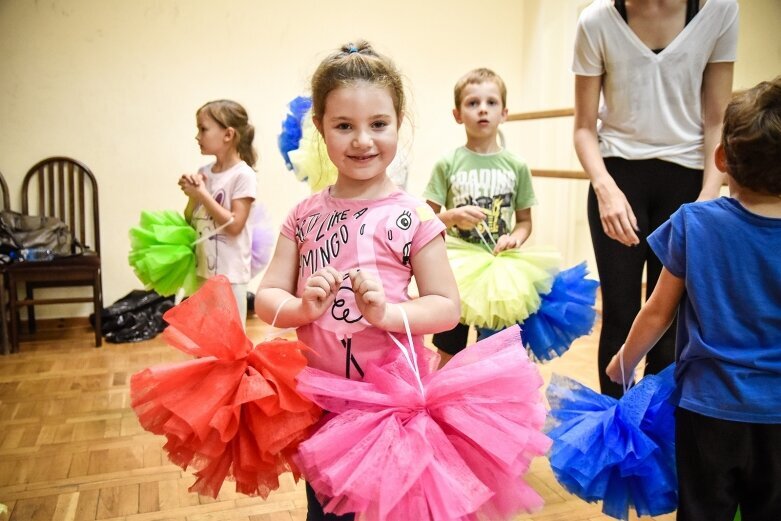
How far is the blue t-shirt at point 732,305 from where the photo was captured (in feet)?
3.50

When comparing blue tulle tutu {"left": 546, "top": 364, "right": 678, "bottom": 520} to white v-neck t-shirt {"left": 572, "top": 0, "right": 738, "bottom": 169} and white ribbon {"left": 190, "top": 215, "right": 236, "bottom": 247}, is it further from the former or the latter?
white ribbon {"left": 190, "top": 215, "right": 236, "bottom": 247}

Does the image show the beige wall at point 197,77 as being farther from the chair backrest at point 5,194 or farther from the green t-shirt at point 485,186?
the green t-shirt at point 485,186

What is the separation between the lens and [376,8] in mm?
4922

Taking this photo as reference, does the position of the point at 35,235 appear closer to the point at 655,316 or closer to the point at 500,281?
the point at 500,281

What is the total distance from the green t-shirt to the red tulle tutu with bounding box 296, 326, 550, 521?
3.66 ft

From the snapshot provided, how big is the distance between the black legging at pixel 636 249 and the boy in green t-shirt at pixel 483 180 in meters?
0.52

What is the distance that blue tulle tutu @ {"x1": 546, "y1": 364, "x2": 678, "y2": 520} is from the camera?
1.25 m

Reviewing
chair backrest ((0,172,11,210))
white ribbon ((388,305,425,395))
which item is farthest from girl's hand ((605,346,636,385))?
chair backrest ((0,172,11,210))

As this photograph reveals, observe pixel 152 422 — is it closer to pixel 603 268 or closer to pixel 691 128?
pixel 603 268

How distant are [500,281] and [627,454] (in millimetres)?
787

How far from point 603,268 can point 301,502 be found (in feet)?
3.76

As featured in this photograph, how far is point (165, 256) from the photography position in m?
2.58

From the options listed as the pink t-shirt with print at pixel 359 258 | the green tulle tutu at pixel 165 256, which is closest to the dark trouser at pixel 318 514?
the pink t-shirt with print at pixel 359 258

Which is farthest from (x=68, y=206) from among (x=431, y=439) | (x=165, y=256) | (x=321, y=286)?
(x=431, y=439)
